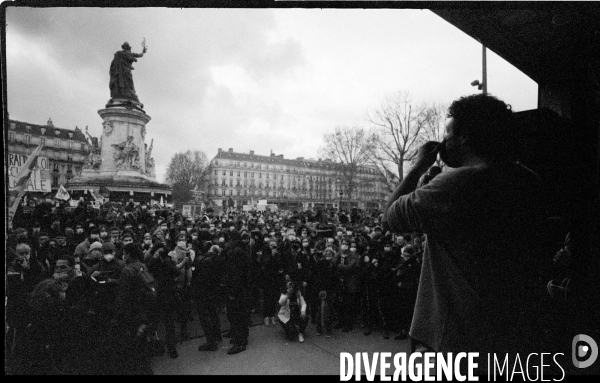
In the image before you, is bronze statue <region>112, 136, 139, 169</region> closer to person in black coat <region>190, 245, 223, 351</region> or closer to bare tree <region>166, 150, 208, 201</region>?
person in black coat <region>190, 245, 223, 351</region>

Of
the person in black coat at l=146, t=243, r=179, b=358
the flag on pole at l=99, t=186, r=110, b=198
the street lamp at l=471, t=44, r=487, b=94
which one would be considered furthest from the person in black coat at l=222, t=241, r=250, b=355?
the flag on pole at l=99, t=186, r=110, b=198

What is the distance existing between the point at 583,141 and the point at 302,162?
41633 millimetres

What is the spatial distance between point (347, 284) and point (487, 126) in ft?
16.2

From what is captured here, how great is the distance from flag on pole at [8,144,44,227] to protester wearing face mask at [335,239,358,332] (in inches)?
158

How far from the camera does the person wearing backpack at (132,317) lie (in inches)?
138

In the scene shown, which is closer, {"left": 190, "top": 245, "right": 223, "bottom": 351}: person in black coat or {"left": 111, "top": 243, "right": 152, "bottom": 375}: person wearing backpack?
{"left": 111, "top": 243, "right": 152, "bottom": 375}: person wearing backpack

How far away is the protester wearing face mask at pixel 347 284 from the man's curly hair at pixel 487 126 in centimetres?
381

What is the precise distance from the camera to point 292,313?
4652 mm

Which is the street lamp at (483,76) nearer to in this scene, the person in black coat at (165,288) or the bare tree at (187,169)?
the person in black coat at (165,288)

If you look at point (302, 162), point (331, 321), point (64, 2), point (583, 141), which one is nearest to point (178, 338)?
point (331, 321)

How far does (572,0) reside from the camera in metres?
2.52

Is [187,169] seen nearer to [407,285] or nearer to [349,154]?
[349,154]

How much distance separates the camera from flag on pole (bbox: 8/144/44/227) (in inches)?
114

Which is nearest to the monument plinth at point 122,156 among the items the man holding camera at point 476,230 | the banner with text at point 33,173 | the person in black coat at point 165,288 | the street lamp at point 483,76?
the person in black coat at point 165,288
